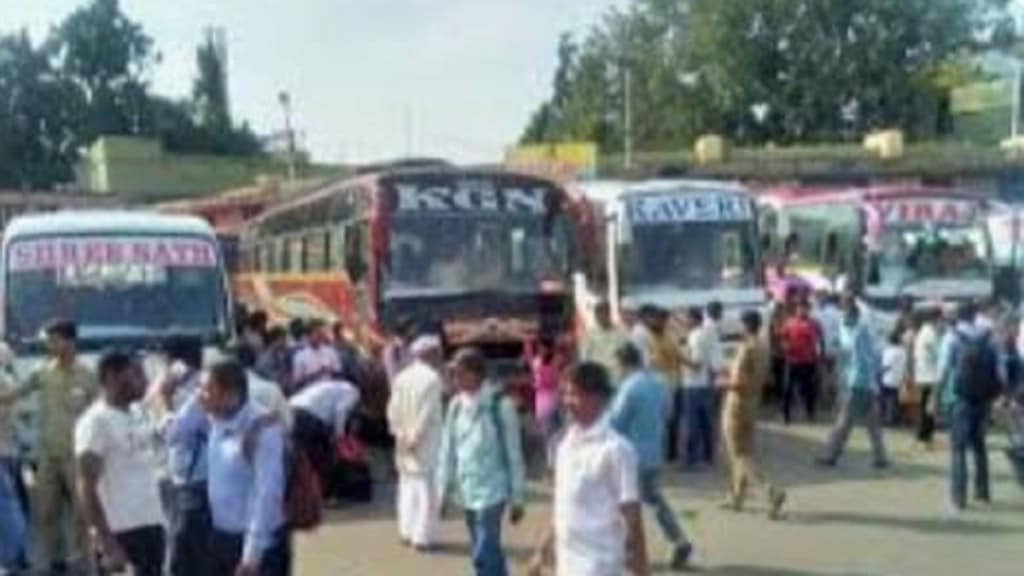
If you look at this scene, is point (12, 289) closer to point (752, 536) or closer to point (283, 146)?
point (752, 536)

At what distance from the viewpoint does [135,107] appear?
83.3 meters

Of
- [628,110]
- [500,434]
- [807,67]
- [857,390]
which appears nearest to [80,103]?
[628,110]

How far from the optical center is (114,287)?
17.2 m

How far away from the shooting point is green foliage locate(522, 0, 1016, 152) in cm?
6675

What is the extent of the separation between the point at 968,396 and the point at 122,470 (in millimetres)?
8605

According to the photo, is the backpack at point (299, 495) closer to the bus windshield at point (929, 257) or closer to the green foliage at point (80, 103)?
the bus windshield at point (929, 257)

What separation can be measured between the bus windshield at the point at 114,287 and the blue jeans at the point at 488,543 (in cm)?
633

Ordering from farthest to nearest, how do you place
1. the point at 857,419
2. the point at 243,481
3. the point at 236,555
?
the point at 857,419 → the point at 236,555 → the point at 243,481

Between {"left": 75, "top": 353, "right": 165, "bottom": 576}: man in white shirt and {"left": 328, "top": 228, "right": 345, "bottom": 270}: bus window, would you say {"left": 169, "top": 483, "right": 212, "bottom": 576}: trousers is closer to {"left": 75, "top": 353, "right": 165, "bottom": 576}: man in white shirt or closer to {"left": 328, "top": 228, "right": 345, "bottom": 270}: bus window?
{"left": 75, "top": 353, "right": 165, "bottom": 576}: man in white shirt

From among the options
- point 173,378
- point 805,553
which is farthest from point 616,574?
point 805,553

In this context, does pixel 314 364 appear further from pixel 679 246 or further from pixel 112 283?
pixel 679 246

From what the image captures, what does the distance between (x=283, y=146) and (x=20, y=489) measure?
70.9 metres

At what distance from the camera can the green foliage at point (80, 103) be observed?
7775 centimetres

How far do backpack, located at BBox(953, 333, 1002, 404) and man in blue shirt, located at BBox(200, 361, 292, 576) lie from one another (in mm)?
8442
